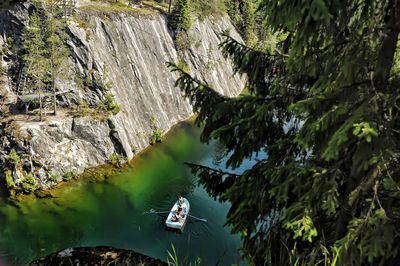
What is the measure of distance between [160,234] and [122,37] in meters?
22.0

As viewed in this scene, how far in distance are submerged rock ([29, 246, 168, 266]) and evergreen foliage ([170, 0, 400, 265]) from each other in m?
1.88

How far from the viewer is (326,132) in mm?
3633

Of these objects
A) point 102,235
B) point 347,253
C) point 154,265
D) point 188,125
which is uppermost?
point 347,253

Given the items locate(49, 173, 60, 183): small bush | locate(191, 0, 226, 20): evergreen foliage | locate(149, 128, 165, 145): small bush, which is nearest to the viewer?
locate(49, 173, 60, 183): small bush

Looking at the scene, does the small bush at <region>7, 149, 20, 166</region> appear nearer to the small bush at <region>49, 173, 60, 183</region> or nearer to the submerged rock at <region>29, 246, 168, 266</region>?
the small bush at <region>49, 173, 60, 183</region>

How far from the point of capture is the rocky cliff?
60.7 ft

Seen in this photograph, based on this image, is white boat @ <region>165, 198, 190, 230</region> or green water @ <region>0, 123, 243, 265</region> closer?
green water @ <region>0, 123, 243, 265</region>

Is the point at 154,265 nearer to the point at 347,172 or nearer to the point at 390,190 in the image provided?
the point at 347,172

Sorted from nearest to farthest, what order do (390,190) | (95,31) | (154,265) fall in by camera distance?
(390,190) < (154,265) < (95,31)

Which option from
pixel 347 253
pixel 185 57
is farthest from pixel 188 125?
pixel 347 253

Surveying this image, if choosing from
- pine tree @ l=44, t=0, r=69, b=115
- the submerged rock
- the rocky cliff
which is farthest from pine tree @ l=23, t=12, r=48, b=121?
the submerged rock

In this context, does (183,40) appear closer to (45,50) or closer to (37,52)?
(45,50)

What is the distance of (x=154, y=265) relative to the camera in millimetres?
4738

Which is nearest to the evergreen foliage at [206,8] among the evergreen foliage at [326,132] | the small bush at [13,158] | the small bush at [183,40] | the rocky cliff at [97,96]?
the small bush at [183,40]
